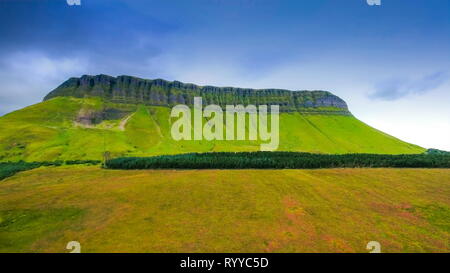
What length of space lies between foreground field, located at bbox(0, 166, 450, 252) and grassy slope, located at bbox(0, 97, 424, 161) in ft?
199

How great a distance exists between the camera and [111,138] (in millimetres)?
139375

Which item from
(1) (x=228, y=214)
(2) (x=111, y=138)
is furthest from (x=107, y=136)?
(1) (x=228, y=214)

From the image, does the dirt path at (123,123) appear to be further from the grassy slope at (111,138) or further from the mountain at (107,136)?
the grassy slope at (111,138)

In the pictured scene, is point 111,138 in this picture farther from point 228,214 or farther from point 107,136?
point 228,214

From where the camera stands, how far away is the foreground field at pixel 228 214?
98.7 ft

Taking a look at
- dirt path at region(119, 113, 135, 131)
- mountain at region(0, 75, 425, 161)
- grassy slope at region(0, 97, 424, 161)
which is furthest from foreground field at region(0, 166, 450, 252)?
dirt path at region(119, 113, 135, 131)

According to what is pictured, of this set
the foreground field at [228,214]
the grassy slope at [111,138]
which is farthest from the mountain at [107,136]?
the foreground field at [228,214]

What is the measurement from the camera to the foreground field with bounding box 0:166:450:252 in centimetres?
3008

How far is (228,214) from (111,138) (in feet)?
412

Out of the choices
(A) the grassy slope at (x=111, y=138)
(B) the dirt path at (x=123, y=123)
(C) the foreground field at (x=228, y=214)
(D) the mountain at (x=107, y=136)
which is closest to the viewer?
(C) the foreground field at (x=228, y=214)

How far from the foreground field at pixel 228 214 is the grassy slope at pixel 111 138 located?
60.6 metres

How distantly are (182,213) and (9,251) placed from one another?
23892mm

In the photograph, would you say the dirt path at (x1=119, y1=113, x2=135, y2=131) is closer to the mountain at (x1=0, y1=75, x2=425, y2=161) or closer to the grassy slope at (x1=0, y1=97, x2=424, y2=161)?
the mountain at (x1=0, y1=75, x2=425, y2=161)
